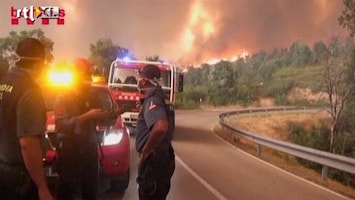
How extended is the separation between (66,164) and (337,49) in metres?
38.9

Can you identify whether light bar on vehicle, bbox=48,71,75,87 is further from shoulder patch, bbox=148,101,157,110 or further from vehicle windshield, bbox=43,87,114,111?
shoulder patch, bbox=148,101,157,110

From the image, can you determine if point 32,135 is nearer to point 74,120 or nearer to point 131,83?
point 74,120

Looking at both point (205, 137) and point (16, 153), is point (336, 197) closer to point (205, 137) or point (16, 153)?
point (16, 153)

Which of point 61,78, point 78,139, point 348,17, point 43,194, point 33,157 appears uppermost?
point 348,17

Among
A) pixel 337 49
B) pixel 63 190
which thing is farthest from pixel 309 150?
pixel 337 49

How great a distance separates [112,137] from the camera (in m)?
7.80

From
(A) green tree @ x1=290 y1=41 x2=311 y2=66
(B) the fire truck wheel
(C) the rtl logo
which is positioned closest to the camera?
(B) the fire truck wheel

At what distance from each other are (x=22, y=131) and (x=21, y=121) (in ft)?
0.22

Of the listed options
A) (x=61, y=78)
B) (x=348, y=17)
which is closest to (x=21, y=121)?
(x=61, y=78)

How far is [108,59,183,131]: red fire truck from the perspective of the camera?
61.2ft

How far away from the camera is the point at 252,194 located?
30.0ft

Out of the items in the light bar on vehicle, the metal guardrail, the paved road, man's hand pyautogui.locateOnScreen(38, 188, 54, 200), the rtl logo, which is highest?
the rtl logo

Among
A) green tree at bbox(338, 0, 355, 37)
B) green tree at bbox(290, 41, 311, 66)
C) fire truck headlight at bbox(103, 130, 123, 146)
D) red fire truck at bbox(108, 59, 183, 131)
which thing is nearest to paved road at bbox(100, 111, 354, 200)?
fire truck headlight at bbox(103, 130, 123, 146)

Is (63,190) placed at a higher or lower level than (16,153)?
lower
